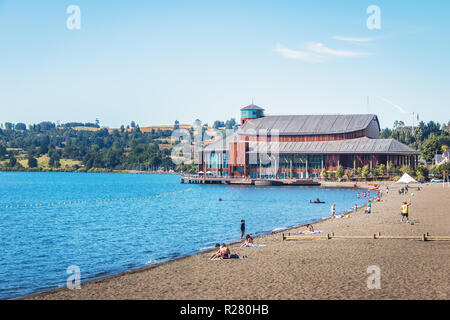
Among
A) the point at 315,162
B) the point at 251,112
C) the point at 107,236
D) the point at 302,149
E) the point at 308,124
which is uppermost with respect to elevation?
the point at 251,112

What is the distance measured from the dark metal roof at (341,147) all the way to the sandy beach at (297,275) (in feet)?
394

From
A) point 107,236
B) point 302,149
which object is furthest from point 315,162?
point 107,236

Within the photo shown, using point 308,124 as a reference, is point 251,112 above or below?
above

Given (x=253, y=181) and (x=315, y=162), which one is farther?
(x=315, y=162)

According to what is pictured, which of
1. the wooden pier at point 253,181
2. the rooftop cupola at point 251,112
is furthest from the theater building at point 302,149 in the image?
the rooftop cupola at point 251,112

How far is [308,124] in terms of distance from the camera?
177875 mm

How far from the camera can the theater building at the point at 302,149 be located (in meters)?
156

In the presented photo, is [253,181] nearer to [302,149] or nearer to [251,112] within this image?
[302,149]

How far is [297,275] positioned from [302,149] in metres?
143

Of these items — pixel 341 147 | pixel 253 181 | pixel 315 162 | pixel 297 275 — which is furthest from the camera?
pixel 315 162

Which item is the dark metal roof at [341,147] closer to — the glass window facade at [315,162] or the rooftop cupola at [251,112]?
the glass window facade at [315,162]

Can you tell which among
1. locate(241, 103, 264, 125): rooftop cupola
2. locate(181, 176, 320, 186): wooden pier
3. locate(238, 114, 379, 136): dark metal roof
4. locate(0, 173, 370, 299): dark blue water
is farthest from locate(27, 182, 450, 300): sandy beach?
locate(241, 103, 264, 125): rooftop cupola

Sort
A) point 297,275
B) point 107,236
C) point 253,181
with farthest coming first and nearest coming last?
point 253,181, point 107,236, point 297,275
